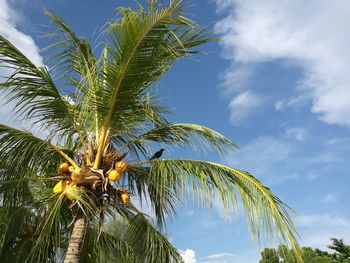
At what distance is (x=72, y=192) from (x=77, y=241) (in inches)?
27.3

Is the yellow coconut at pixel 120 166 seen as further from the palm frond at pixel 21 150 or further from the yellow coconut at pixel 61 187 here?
the palm frond at pixel 21 150

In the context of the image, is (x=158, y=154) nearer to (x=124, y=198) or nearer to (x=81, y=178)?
(x=124, y=198)

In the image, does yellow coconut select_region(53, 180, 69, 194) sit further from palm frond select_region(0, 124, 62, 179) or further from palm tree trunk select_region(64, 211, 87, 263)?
palm frond select_region(0, 124, 62, 179)

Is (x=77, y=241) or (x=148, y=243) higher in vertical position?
(x=148, y=243)

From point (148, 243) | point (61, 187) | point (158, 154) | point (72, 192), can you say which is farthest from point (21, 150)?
point (148, 243)

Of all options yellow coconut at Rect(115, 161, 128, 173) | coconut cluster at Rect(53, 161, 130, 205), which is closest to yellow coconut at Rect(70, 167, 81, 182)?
coconut cluster at Rect(53, 161, 130, 205)

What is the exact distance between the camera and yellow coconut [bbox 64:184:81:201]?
16.7ft

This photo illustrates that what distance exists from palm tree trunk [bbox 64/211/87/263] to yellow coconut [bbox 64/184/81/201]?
42cm

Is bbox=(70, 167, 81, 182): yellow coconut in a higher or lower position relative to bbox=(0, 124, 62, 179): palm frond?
lower

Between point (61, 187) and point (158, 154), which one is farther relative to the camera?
point (158, 154)

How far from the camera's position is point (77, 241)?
17.3 ft

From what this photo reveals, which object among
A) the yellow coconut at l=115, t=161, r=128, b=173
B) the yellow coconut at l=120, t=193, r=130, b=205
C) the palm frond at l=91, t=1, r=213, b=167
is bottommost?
the yellow coconut at l=120, t=193, r=130, b=205

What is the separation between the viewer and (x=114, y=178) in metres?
5.44

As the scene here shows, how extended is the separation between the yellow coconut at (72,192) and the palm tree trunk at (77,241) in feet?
1.38
